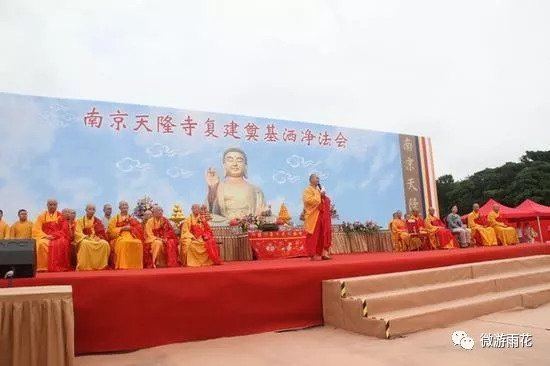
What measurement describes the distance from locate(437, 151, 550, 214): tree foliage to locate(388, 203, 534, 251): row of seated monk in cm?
1401

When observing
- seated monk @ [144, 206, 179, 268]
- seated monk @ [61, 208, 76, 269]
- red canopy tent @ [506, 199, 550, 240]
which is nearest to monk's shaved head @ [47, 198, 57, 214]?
seated monk @ [61, 208, 76, 269]

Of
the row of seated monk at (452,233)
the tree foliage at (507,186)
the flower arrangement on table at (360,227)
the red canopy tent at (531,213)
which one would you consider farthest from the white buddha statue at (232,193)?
the tree foliage at (507,186)

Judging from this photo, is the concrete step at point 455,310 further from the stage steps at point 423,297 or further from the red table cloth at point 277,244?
the red table cloth at point 277,244

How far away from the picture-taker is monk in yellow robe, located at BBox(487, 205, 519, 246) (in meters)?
7.51

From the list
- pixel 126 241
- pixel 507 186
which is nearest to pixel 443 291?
pixel 126 241

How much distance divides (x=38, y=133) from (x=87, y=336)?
458 cm

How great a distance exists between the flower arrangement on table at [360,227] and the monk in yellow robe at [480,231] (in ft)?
5.71

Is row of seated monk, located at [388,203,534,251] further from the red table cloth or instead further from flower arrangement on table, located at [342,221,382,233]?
the red table cloth

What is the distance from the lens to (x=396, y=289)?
13.1ft

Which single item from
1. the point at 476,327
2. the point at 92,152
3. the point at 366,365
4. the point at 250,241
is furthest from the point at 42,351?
the point at 92,152

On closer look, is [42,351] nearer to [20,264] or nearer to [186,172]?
[20,264]

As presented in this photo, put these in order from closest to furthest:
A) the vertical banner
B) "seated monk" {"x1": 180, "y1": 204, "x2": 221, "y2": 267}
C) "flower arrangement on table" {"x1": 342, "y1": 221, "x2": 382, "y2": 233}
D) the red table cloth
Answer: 1. "seated monk" {"x1": 180, "y1": 204, "x2": 221, "y2": 267}
2. the red table cloth
3. "flower arrangement on table" {"x1": 342, "y1": 221, "x2": 382, "y2": 233}
4. the vertical banner

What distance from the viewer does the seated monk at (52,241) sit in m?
4.23

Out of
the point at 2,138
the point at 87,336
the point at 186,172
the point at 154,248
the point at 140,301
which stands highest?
the point at 2,138
